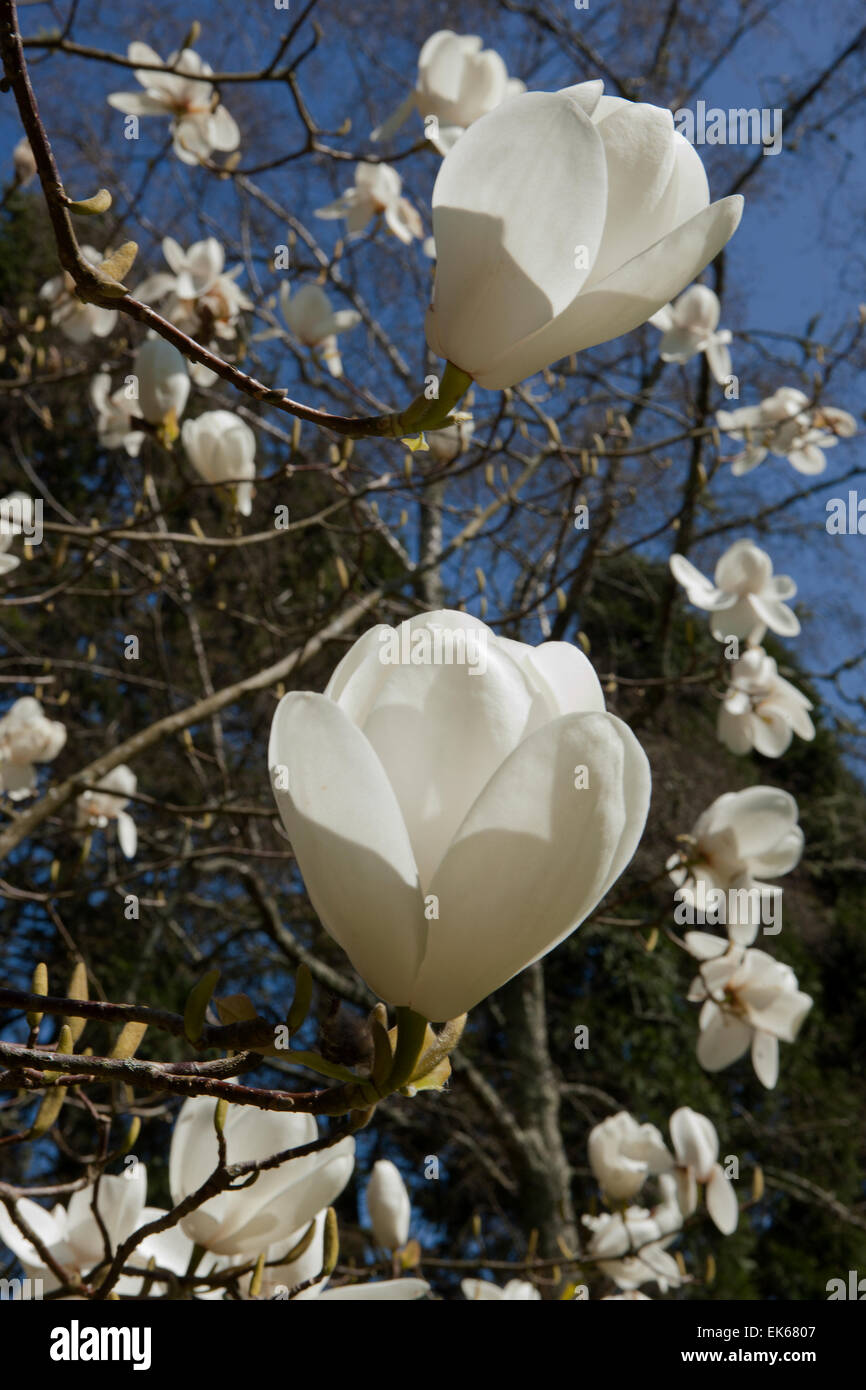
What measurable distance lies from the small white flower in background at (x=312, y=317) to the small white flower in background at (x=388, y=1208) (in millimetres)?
1329

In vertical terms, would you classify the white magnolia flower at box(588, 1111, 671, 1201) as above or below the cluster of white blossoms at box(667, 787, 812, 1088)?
below

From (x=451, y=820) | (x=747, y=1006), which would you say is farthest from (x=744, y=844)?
(x=451, y=820)

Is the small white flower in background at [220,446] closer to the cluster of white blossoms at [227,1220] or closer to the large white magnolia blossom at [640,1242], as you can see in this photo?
the cluster of white blossoms at [227,1220]

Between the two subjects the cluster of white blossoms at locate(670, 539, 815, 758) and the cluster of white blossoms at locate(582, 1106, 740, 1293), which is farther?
the cluster of white blossoms at locate(670, 539, 815, 758)

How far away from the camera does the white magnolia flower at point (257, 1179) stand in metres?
0.51

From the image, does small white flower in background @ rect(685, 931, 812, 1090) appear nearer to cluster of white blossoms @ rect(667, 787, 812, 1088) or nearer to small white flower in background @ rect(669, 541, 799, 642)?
cluster of white blossoms @ rect(667, 787, 812, 1088)

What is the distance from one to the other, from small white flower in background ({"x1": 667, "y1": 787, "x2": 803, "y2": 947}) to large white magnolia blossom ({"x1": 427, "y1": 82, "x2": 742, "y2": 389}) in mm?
1010

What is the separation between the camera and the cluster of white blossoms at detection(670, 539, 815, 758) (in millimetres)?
1748

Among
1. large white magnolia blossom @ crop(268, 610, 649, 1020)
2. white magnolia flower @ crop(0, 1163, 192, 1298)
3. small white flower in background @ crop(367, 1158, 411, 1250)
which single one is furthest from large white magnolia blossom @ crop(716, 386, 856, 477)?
large white magnolia blossom @ crop(268, 610, 649, 1020)

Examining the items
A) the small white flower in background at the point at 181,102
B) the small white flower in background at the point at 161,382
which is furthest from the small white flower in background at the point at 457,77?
the small white flower in background at the point at 161,382

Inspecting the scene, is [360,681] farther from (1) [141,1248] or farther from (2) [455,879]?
(1) [141,1248]

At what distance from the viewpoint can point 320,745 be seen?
1.04 feet

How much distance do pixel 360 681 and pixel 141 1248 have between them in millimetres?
427
